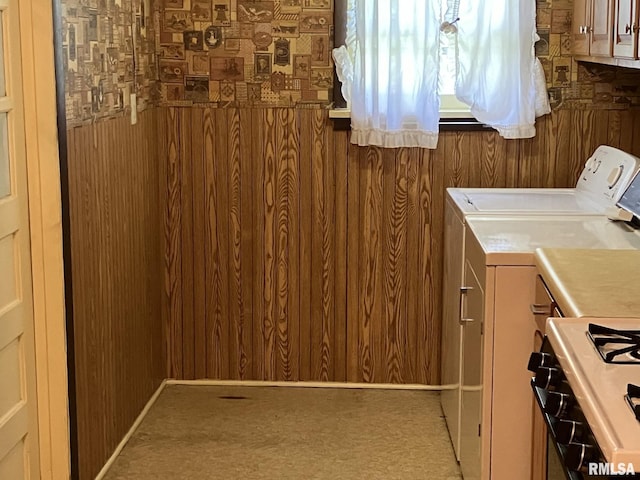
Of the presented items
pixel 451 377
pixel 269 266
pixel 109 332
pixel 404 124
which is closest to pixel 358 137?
pixel 404 124

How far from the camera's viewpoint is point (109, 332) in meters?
3.39

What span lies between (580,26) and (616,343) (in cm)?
226

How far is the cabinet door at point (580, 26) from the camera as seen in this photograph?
366 centimetres

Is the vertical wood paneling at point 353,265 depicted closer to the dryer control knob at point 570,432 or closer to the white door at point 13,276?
the white door at point 13,276

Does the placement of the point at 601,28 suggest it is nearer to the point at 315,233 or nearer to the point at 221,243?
the point at 315,233

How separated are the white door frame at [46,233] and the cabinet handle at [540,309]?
4.63 feet

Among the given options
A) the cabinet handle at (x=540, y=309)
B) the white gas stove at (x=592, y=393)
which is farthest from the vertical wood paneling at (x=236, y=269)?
the white gas stove at (x=592, y=393)

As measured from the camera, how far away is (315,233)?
13.7 feet

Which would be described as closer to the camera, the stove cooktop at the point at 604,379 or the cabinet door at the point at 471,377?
the stove cooktop at the point at 604,379

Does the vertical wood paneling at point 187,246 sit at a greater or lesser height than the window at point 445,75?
lesser

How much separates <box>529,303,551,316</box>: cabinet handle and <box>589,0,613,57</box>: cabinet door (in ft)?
3.66

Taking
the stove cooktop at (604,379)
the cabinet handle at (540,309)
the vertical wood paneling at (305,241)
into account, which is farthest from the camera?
the vertical wood paneling at (305,241)

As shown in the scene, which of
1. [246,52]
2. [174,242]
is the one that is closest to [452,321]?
[174,242]

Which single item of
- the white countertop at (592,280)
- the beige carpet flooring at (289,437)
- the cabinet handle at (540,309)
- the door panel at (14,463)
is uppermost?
the white countertop at (592,280)
